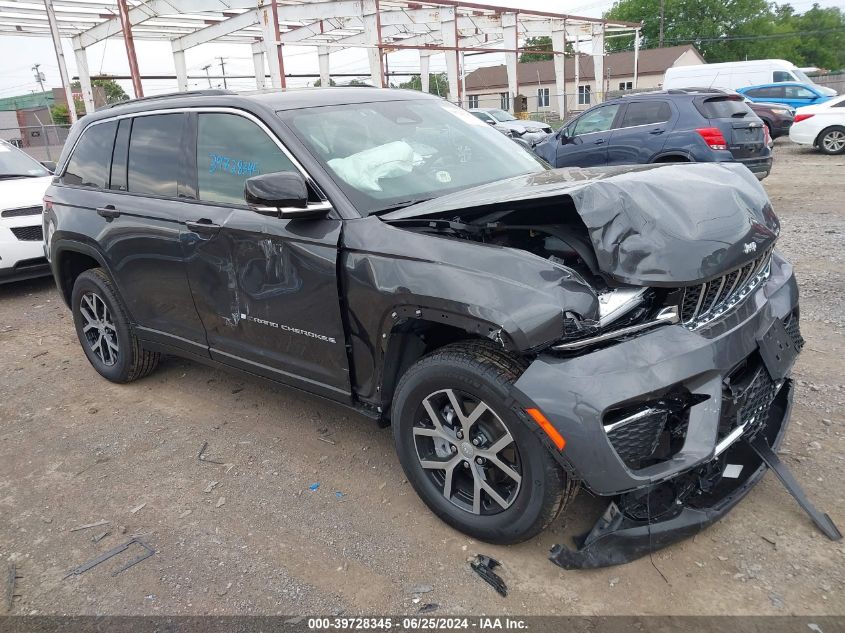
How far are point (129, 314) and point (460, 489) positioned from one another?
2760 mm

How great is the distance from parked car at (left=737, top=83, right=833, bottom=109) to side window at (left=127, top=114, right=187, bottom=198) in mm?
22213

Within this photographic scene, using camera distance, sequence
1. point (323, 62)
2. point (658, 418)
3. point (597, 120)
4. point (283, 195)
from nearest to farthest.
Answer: point (658, 418)
point (283, 195)
point (597, 120)
point (323, 62)

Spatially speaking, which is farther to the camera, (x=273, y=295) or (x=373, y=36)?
(x=373, y=36)

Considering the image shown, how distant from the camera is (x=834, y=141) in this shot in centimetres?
1628

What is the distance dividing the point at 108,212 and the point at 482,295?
2.97 metres

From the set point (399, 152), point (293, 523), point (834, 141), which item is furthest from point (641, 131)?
point (834, 141)

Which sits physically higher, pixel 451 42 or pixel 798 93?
pixel 451 42

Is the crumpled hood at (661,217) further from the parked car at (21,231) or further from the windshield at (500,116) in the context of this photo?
the windshield at (500,116)

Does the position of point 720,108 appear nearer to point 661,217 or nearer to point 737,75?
point 661,217

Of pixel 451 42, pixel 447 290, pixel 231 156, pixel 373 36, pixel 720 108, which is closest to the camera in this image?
pixel 447 290

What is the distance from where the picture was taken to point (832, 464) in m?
3.14

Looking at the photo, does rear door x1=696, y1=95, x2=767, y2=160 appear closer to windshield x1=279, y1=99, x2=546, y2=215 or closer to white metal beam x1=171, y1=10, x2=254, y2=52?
windshield x1=279, y1=99, x2=546, y2=215

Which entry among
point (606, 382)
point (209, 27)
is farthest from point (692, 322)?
point (209, 27)

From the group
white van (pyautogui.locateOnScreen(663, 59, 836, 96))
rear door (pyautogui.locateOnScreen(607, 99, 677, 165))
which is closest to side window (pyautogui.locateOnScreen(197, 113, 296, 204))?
rear door (pyautogui.locateOnScreen(607, 99, 677, 165))
